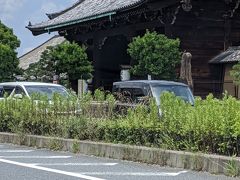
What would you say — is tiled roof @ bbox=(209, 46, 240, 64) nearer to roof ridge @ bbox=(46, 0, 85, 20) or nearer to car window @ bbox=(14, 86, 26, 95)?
car window @ bbox=(14, 86, 26, 95)

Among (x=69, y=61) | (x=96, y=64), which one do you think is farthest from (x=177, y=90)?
(x=96, y=64)

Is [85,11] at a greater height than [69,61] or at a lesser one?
greater

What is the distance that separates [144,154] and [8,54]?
22432mm

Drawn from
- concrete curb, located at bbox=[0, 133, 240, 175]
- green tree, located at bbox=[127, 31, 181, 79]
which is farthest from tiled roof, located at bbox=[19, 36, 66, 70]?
concrete curb, located at bbox=[0, 133, 240, 175]

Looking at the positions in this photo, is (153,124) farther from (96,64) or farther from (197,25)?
(96,64)

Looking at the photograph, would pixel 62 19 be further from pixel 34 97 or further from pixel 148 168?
pixel 148 168

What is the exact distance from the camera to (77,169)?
10.1m

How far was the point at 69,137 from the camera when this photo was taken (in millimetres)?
13250

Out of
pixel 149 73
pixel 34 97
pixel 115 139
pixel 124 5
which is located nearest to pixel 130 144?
pixel 115 139

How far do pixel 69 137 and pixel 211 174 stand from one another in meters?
4.77

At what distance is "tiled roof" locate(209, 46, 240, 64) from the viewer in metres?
22.7

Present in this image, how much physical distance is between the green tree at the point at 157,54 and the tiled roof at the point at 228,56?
2206 mm

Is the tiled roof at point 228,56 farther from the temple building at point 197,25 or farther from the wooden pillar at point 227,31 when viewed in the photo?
the wooden pillar at point 227,31

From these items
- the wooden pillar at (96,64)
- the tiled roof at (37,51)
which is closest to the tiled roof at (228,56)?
the wooden pillar at (96,64)
